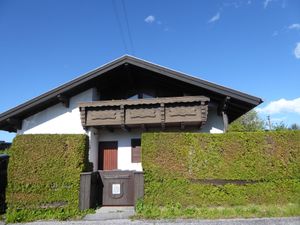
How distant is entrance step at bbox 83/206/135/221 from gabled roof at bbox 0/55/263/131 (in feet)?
20.5

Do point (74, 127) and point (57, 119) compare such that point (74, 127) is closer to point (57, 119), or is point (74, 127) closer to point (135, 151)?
point (57, 119)

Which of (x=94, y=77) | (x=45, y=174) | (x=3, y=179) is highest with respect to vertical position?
(x=94, y=77)

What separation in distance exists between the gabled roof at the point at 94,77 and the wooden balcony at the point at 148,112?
807 mm

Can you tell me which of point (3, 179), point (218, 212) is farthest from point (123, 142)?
point (218, 212)

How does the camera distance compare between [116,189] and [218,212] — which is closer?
[218,212]

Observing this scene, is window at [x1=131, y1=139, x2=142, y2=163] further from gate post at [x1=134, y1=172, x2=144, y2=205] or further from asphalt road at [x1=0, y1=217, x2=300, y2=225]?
asphalt road at [x1=0, y1=217, x2=300, y2=225]

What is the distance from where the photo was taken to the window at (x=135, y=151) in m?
15.2

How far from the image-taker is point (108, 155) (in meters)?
15.5

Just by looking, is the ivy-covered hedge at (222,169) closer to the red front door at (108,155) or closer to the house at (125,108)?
the house at (125,108)

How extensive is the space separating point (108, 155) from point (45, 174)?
220 inches

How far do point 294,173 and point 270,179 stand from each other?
Result: 86 centimetres

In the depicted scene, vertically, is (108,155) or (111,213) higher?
(108,155)

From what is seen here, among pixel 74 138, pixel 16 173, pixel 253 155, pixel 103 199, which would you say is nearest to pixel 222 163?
pixel 253 155

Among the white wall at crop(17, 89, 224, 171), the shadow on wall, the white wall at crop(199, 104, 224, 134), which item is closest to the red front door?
the white wall at crop(17, 89, 224, 171)
